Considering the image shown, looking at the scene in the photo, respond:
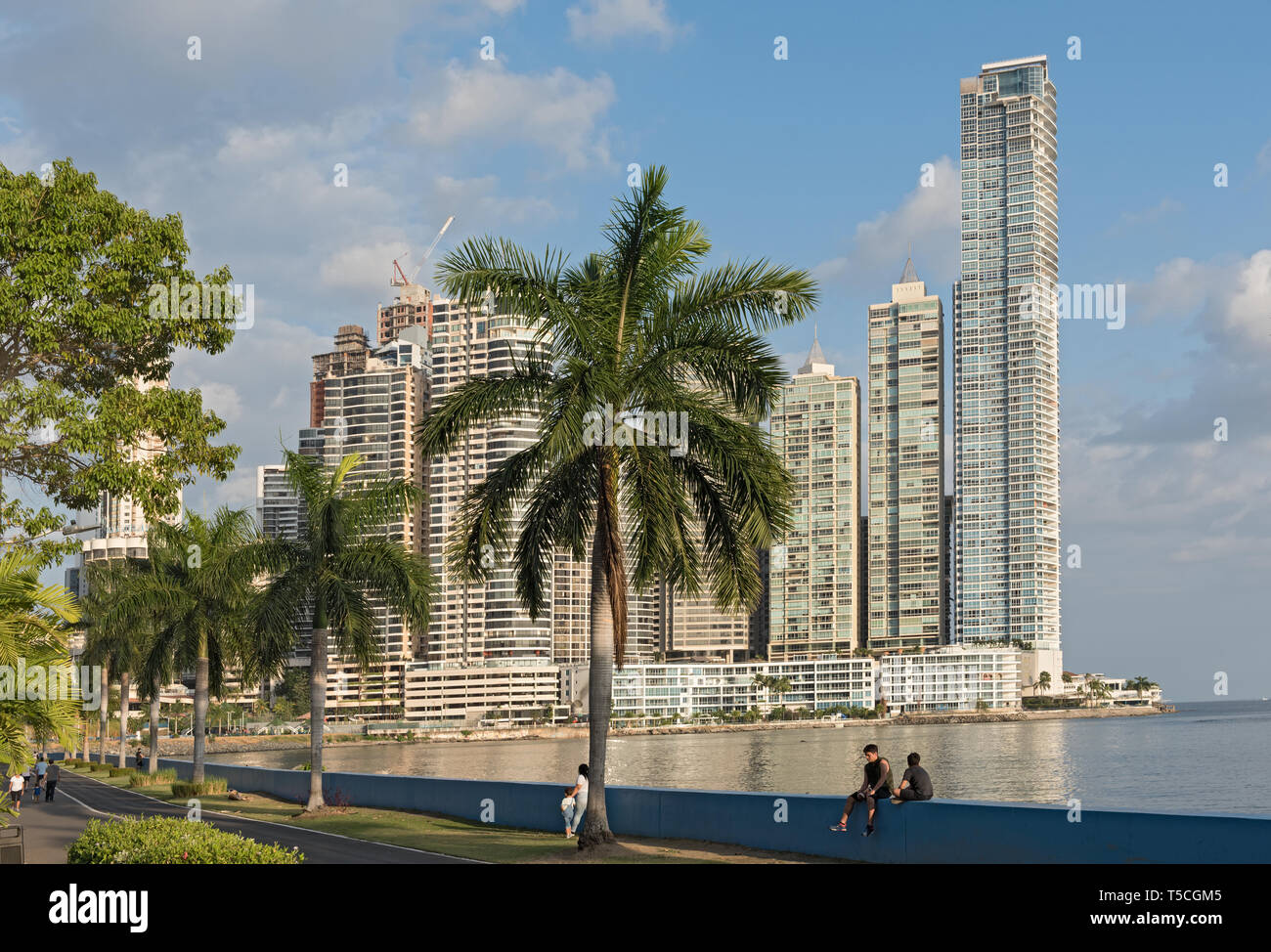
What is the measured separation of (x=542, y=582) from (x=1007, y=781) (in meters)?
75.3

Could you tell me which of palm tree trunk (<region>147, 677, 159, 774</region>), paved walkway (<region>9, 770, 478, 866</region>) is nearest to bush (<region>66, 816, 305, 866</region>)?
paved walkway (<region>9, 770, 478, 866</region>)

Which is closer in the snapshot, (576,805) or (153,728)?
(576,805)

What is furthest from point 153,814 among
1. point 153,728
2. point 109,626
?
point 153,728

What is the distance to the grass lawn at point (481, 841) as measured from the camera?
2095cm

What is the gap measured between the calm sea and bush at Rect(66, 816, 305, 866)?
4095 cm

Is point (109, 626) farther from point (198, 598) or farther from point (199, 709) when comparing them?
point (198, 598)

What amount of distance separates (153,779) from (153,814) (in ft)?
73.0

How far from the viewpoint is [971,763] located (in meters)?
111

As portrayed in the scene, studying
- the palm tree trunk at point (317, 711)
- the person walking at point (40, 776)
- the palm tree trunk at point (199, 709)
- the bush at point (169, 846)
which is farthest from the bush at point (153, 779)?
the bush at point (169, 846)

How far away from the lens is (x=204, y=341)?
2044cm

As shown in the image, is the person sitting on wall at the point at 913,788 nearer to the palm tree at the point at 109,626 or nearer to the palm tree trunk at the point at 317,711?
the palm tree trunk at the point at 317,711

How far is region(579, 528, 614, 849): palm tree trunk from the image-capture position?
22062mm
